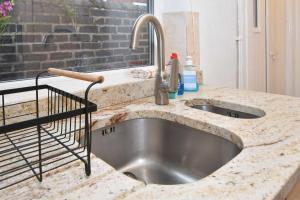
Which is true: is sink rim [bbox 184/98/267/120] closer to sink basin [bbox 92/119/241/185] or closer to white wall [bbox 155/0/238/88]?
sink basin [bbox 92/119/241/185]

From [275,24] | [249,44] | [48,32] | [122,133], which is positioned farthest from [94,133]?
[275,24]

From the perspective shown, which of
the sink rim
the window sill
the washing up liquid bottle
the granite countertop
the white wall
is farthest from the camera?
the white wall

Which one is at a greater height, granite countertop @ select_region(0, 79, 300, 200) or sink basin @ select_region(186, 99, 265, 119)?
sink basin @ select_region(186, 99, 265, 119)

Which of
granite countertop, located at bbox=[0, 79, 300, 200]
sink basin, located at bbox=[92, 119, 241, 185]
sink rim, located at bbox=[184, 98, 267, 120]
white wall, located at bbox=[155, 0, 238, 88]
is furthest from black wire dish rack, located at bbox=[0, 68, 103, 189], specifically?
white wall, located at bbox=[155, 0, 238, 88]

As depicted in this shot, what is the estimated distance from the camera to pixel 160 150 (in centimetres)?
117

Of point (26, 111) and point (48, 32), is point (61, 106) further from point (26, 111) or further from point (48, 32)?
point (48, 32)

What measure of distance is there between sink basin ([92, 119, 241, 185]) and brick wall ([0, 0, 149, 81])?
1.49 ft

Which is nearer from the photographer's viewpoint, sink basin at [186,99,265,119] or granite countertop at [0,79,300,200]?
granite countertop at [0,79,300,200]

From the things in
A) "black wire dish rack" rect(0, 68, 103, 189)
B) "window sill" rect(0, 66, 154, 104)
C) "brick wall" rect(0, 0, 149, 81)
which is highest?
"brick wall" rect(0, 0, 149, 81)

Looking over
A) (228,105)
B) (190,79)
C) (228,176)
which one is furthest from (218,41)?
(228,176)

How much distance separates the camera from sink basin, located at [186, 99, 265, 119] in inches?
44.6

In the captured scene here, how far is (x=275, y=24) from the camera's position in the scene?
270cm

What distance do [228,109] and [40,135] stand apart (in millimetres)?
843

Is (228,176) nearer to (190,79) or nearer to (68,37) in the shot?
(190,79)
